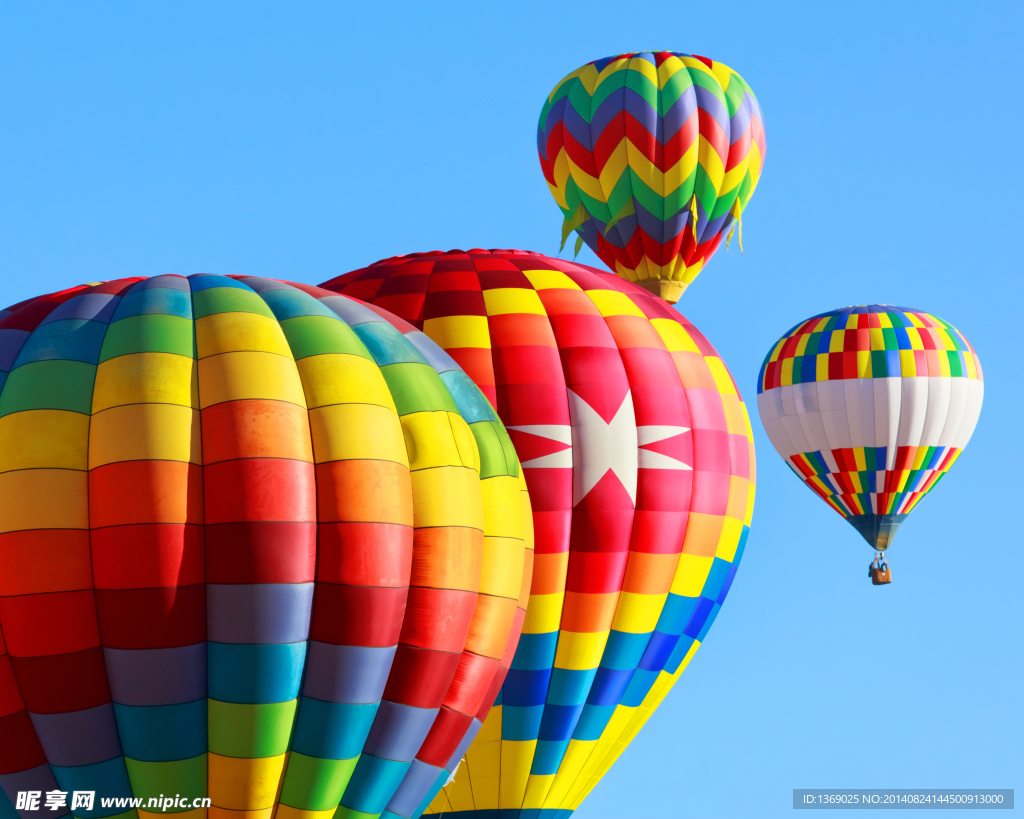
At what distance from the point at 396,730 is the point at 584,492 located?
3189 mm

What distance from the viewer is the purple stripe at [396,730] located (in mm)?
9336

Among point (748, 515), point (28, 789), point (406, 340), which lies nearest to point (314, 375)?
point (406, 340)

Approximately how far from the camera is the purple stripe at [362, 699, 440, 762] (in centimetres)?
934

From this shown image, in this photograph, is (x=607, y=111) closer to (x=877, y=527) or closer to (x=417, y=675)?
(x=877, y=527)

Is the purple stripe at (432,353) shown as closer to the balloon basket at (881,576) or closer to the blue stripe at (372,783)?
the blue stripe at (372,783)

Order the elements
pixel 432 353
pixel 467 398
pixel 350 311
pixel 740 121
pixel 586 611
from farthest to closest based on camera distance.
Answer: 1. pixel 740 121
2. pixel 586 611
3. pixel 432 353
4. pixel 467 398
5. pixel 350 311

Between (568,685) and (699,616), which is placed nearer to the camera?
(568,685)

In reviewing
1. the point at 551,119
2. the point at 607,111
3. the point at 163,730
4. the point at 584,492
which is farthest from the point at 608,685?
the point at 551,119

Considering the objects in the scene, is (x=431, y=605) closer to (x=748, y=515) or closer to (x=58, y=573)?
(x=58, y=573)

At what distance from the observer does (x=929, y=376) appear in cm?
2177

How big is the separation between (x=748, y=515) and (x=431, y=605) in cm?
480

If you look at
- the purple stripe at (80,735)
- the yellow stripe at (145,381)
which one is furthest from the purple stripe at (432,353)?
the purple stripe at (80,735)

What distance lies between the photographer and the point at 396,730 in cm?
939

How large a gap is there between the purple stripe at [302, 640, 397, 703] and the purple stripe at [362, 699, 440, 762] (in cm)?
30
